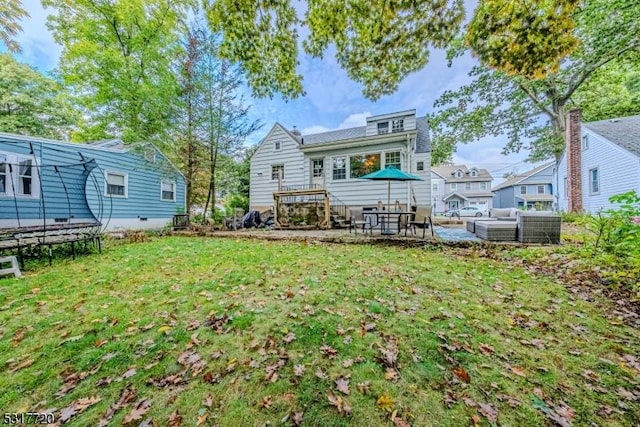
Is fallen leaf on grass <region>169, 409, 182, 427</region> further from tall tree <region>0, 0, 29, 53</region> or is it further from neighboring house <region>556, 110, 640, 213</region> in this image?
neighboring house <region>556, 110, 640, 213</region>

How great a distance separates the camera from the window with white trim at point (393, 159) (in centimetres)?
1206

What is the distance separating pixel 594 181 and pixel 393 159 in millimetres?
11284

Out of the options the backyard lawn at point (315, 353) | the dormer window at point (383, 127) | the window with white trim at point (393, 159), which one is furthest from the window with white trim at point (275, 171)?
the backyard lawn at point (315, 353)

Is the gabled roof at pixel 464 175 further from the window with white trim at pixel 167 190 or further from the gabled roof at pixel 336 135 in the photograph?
the window with white trim at pixel 167 190

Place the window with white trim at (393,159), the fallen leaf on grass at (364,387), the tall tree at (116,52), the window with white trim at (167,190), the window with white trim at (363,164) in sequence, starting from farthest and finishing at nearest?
the window with white trim at (167,190), the window with white trim at (363,164), the window with white trim at (393,159), the tall tree at (116,52), the fallen leaf on grass at (364,387)

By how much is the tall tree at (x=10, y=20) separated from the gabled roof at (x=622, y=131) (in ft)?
70.4

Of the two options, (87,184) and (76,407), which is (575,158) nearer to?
(76,407)

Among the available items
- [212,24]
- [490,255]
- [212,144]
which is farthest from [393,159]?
[212,24]

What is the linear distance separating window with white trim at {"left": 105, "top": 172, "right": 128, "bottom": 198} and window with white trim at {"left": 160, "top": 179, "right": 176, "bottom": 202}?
6.52 feet

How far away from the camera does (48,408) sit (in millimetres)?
1787

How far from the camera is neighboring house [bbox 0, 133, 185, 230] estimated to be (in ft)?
26.3

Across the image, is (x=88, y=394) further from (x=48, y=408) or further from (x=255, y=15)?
(x=255, y=15)

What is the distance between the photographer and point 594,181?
1337 centimetres

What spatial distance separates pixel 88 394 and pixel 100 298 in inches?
83.7
